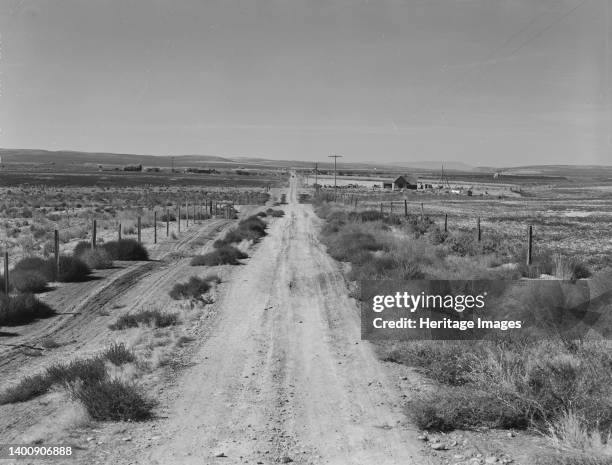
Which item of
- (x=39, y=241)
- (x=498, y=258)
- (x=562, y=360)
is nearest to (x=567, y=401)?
(x=562, y=360)

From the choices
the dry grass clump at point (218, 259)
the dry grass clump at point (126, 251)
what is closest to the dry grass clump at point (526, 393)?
the dry grass clump at point (218, 259)

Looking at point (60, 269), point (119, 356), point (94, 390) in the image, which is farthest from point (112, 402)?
point (60, 269)

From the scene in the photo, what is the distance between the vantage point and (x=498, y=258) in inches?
871

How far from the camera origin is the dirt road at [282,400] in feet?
23.7

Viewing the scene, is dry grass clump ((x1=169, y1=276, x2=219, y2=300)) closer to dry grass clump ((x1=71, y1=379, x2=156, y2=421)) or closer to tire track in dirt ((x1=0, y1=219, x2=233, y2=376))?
tire track in dirt ((x1=0, y1=219, x2=233, y2=376))

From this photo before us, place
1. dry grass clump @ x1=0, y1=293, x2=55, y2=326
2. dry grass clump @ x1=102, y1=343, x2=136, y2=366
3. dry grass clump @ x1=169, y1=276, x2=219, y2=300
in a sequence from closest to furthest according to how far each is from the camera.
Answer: dry grass clump @ x1=102, y1=343, x2=136, y2=366 < dry grass clump @ x1=0, y1=293, x2=55, y2=326 < dry grass clump @ x1=169, y1=276, x2=219, y2=300

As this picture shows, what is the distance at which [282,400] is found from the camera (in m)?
9.05

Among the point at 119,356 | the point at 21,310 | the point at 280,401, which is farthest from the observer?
the point at 21,310

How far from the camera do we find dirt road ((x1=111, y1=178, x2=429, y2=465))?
23.7 ft

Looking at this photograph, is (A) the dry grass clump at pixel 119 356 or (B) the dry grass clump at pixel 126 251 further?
(B) the dry grass clump at pixel 126 251

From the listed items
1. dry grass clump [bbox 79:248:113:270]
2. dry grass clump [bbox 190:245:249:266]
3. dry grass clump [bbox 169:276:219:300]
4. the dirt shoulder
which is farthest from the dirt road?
dry grass clump [bbox 79:248:113:270]

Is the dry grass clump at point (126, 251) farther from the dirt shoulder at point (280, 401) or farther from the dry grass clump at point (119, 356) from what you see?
the dry grass clump at point (119, 356)

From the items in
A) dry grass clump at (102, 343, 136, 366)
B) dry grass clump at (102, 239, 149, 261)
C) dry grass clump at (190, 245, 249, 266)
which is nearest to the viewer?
dry grass clump at (102, 343, 136, 366)

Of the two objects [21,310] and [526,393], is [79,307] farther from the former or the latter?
[526,393]
